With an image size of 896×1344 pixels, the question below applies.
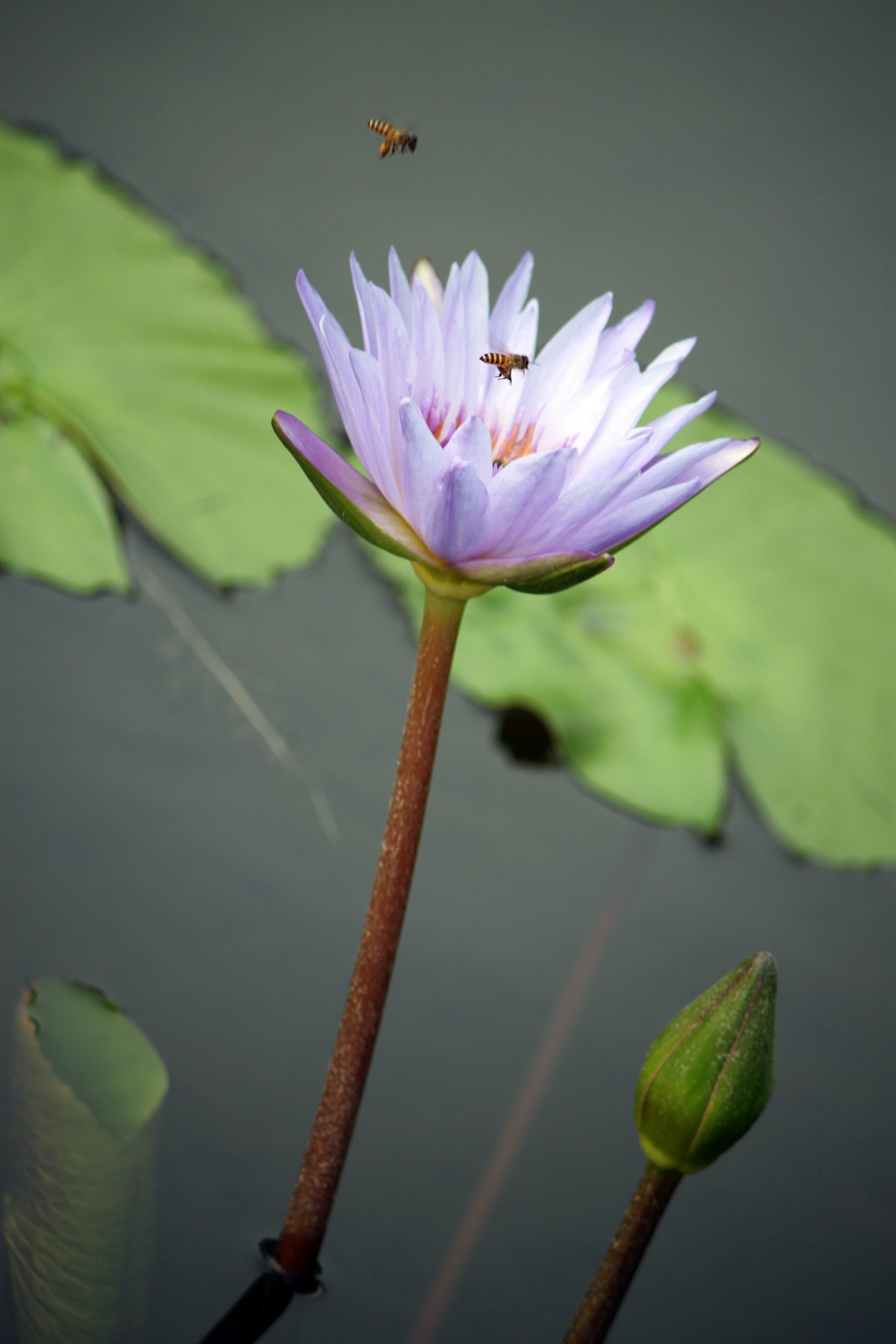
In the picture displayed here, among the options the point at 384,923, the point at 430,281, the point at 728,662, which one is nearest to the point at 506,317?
the point at 430,281

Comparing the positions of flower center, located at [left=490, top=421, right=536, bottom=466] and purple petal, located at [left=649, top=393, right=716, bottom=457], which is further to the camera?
flower center, located at [left=490, top=421, right=536, bottom=466]

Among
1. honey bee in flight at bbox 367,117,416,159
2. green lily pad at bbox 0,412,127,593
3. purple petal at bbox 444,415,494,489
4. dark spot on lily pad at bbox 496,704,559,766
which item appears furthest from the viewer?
dark spot on lily pad at bbox 496,704,559,766

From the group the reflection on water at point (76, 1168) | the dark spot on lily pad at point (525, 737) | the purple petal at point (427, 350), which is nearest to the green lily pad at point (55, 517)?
the dark spot on lily pad at point (525, 737)

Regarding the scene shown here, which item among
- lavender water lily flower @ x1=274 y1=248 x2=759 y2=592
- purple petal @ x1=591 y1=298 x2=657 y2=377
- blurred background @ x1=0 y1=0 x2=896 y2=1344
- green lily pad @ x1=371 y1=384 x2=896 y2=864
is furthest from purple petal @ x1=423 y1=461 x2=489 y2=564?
green lily pad @ x1=371 y1=384 x2=896 y2=864

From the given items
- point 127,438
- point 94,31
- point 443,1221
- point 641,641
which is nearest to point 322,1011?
point 443,1221

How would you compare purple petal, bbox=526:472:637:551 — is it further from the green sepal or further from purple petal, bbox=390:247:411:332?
purple petal, bbox=390:247:411:332

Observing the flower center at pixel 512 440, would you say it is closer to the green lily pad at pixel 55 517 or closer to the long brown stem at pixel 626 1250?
the long brown stem at pixel 626 1250

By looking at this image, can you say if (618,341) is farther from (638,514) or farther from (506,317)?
(638,514)

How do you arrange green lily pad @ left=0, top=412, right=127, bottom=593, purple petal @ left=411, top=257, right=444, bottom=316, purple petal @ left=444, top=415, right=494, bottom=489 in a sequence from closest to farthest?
purple petal @ left=444, top=415, right=494, bottom=489 → purple petal @ left=411, top=257, right=444, bottom=316 → green lily pad @ left=0, top=412, right=127, bottom=593
